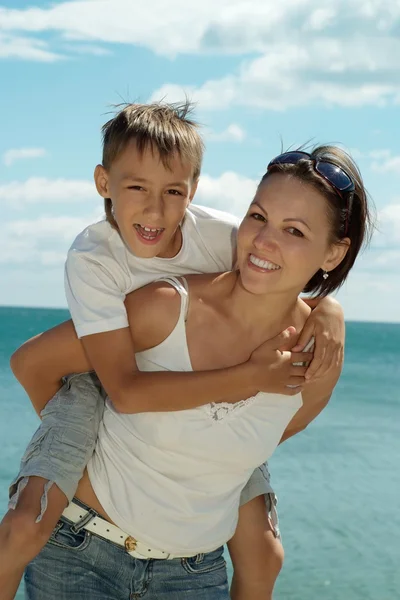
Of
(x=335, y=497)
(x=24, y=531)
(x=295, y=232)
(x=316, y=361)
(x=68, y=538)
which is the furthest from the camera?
(x=335, y=497)

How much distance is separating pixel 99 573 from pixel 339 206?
1.37 m

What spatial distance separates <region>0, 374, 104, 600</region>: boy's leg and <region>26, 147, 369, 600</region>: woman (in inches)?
2.5

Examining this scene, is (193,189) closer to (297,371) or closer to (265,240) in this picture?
(265,240)

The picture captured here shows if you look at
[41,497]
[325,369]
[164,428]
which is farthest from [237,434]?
[41,497]

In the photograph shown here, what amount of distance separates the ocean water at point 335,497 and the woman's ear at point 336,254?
14.5 ft

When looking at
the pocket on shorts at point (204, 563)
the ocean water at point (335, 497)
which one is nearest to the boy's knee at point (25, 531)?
the pocket on shorts at point (204, 563)

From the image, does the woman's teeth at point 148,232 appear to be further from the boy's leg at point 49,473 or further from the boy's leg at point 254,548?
the boy's leg at point 254,548

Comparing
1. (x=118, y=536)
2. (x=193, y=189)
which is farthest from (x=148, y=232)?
(x=118, y=536)

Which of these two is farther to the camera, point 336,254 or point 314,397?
point 314,397

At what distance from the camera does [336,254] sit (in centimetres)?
317

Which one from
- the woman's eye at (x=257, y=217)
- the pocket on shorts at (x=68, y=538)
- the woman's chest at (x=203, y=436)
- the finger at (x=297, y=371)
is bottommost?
the pocket on shorts at (x=68, y=538)

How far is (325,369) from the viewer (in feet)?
10.2

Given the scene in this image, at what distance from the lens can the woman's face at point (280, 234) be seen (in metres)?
2.94

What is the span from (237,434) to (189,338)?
33 cm
